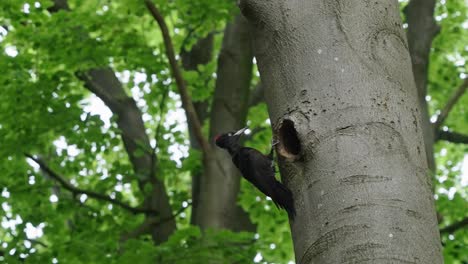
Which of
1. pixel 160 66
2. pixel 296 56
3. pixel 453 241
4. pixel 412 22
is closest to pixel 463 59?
pixel 412 22

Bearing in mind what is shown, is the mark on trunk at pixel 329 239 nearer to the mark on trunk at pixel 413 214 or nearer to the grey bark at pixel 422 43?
the mark on trunk at pixel 413 214

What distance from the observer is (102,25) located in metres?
9.29

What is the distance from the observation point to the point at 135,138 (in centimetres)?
953

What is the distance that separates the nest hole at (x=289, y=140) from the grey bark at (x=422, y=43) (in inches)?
213

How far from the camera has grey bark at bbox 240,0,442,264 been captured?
9.04 feet

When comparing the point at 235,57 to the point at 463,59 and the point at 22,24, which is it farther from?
the point at 463,59

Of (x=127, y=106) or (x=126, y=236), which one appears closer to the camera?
(x=126, y=236)

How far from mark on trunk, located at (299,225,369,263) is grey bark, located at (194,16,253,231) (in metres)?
5.44

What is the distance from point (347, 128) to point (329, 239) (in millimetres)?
465

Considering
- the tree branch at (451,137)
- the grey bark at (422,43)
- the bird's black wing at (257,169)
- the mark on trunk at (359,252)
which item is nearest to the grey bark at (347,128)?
the mark on trunk at (359,252)

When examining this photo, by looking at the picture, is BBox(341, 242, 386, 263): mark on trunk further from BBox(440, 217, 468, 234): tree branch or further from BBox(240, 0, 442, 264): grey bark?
BBox(440, 217, 468, 234): tree branch

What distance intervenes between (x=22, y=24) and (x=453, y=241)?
5877 millimetres

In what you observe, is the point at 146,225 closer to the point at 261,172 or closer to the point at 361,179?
the point at 261,172

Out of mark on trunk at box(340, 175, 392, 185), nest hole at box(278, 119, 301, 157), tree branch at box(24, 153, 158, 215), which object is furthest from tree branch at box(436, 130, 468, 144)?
mark on trunk at box(340, 175, 392, 185)
